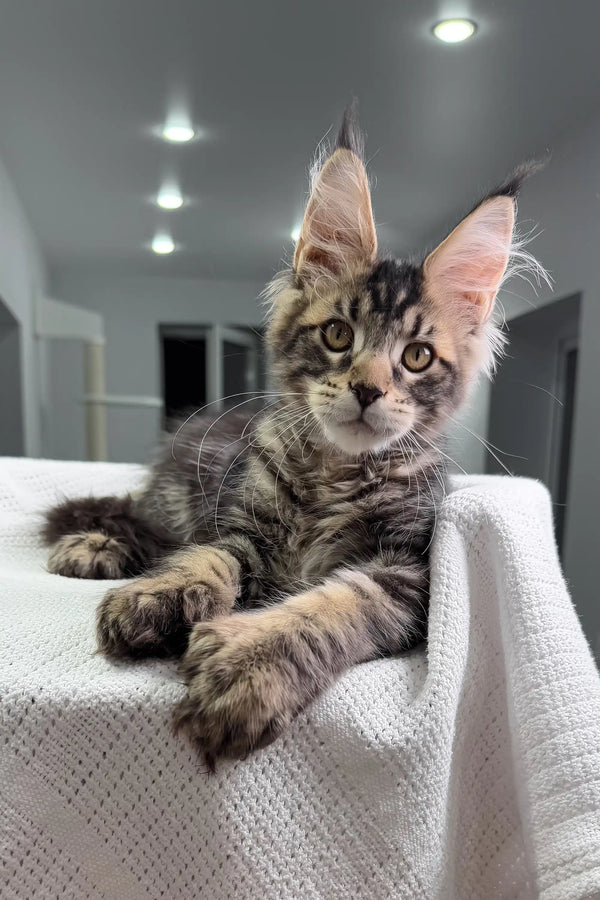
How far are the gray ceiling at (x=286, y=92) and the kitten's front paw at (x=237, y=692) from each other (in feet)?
3.22

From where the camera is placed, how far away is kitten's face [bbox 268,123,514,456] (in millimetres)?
938

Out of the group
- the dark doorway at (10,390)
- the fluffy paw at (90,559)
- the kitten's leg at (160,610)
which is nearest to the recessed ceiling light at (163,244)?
the dark doorway at (10,390)

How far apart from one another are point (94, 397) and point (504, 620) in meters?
1.71

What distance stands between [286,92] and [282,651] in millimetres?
1350

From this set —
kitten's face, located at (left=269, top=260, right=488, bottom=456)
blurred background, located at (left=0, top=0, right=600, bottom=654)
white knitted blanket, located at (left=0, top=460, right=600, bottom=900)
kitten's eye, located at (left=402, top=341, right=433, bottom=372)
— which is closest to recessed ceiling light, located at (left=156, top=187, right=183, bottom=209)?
blurred background, located at (left=0, top=0, right=600, bottom=654)

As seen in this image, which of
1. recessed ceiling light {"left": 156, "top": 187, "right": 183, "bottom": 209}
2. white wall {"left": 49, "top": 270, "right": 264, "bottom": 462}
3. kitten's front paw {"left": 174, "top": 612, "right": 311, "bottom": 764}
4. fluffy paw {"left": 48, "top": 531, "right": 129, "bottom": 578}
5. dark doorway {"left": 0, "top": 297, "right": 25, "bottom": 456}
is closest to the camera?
kitten's front paw {"left": 174, "top": 612, "right": 311, "bottom": 764}

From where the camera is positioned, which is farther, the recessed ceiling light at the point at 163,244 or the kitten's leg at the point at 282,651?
the recessed ceiling light at the point at 163,244

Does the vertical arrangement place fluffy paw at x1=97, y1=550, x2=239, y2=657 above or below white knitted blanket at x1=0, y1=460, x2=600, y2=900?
above

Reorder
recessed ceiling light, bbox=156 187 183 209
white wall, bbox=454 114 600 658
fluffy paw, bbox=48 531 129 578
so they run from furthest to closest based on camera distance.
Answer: recessed ceiling light, bbox=156 187 183 209 → white wall, bbox=454 114 600 658 → fluffy paw, bbox=48 531 129 578

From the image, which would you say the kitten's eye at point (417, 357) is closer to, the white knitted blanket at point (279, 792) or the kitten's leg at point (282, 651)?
the kitten's leg at point (282, 651)

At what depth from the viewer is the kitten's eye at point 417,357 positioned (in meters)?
1.01

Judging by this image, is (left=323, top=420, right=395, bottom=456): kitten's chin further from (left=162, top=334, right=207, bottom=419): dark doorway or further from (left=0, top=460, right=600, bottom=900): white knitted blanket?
(left=162, top=334, right=207, bottom=419): dark doorway

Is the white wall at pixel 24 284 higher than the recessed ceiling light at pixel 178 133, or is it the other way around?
the recessed ceiling light at pixel 178 133

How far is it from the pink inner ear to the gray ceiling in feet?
0.88
